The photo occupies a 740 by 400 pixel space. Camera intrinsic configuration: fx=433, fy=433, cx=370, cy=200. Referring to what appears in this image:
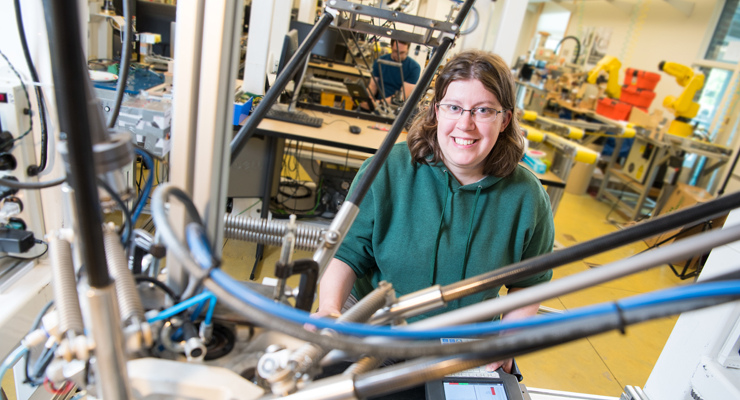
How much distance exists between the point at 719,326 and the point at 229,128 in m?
0.97

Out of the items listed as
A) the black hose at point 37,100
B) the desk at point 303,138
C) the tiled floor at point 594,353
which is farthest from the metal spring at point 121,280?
the desk at point 303,138

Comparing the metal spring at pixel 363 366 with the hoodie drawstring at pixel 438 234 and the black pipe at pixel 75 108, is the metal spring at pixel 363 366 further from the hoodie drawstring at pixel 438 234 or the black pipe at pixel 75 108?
the hoodie drawstring at pixel 438 234

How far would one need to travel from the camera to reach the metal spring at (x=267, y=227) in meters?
0.52

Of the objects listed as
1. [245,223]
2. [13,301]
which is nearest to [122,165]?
[245,223]

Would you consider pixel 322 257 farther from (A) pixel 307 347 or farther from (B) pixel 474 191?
(B) pixel 474 191

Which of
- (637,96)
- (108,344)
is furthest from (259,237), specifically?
(637,96)

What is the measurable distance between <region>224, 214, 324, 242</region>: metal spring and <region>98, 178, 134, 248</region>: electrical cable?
103mm

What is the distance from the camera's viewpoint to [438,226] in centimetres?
120

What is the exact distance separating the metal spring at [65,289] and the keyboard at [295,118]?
2.19 meters

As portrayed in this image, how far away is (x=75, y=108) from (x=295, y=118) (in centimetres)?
234

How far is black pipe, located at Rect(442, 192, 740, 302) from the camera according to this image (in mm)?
413

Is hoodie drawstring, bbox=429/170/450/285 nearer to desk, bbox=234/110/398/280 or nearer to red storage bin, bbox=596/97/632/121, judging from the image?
desk, bbox=234/110/398/280

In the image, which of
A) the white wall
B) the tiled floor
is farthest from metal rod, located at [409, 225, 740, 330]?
the white wall

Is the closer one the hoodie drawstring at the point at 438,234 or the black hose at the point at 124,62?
the black hose at the point at 124,62
